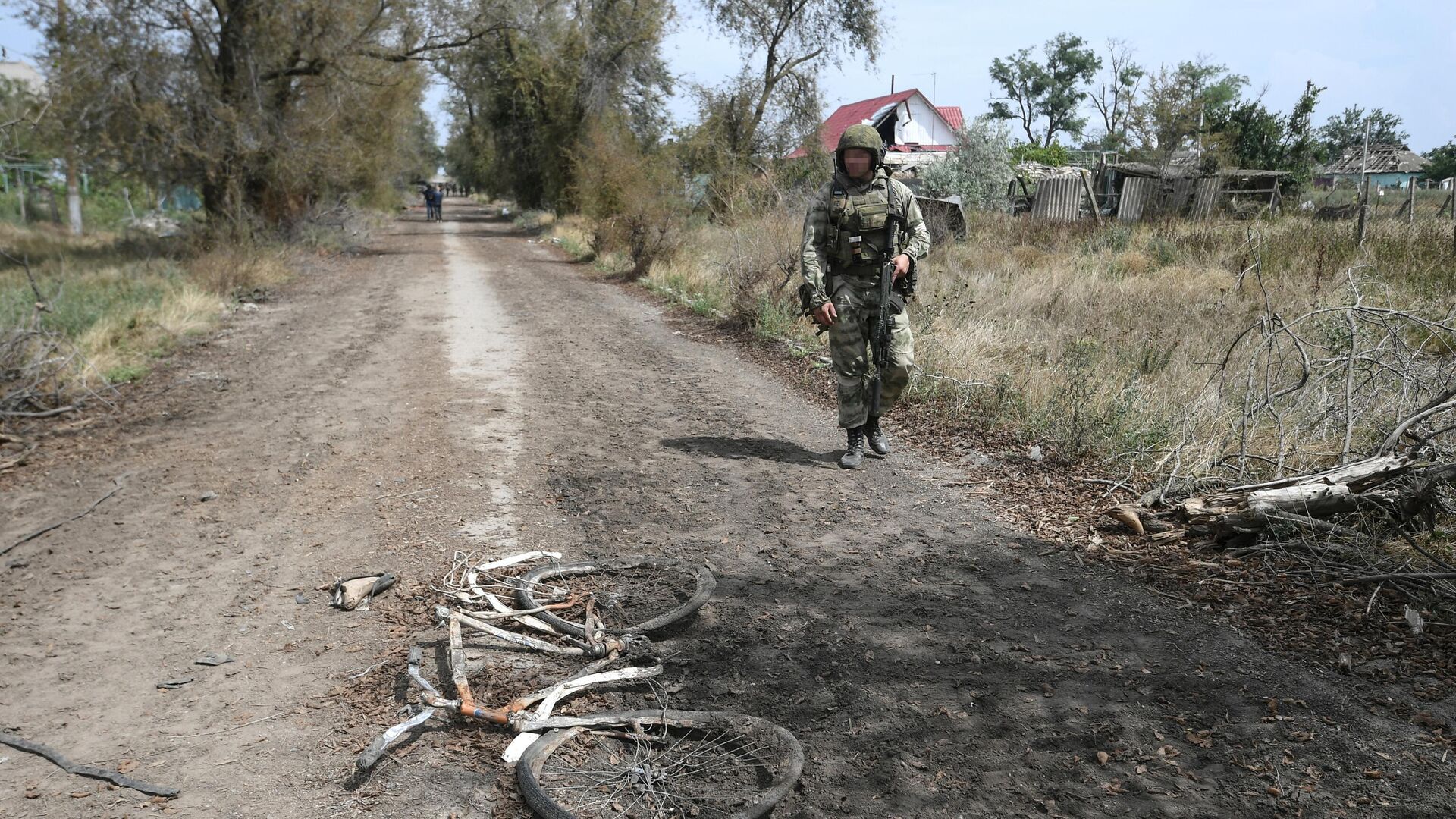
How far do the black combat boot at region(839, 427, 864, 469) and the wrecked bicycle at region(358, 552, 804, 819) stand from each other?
2.17 meters

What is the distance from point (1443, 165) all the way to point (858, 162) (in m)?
74.0

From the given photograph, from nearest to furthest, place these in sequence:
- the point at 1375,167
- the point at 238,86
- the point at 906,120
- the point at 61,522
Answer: the point at 61,522 → the point at 238,86 → the point at 1375,167 → the point at 906,120

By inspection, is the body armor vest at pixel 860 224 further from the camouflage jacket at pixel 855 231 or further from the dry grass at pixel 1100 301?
the dry grass at pixel 1100 301

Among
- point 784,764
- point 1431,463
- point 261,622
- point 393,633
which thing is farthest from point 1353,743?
point 261,622

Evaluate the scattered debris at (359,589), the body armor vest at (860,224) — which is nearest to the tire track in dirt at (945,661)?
the scattered debris at (359,589)

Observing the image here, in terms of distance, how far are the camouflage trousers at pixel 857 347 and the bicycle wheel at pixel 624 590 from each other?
7.00 feet

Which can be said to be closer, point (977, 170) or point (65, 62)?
point (65, 62)

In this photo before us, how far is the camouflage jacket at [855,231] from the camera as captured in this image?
5.99 meters

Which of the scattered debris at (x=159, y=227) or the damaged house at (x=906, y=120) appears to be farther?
the damaged house at (x=906, y=120)

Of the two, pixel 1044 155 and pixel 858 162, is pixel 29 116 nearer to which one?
pixel 858 162

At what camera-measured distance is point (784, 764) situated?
113 inches

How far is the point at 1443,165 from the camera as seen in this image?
6209 cm

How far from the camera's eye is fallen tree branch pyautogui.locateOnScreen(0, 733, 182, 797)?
2.85 metres

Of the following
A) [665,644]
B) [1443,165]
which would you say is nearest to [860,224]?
[665,644]
